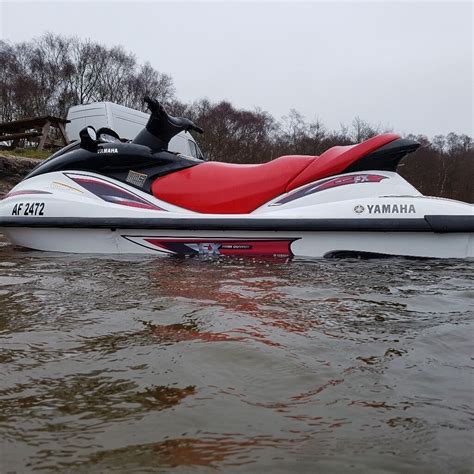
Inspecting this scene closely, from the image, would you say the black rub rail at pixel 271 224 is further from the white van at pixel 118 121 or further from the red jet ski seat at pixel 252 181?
the white van at pixel 118 121

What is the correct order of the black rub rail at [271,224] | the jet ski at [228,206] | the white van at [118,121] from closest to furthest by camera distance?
the black rub rail at [271,224] → the jet ski at [228,206] → the white van at [118,121]

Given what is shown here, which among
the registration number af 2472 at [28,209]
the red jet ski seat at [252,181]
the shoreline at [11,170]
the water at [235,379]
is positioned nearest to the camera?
the water at [235,379]

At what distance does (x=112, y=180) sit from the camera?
13.3 ft

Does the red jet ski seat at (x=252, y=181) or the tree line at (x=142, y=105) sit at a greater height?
the tree line at (x=142, y=105)

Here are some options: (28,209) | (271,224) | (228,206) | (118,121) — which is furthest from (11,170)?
(271,224)

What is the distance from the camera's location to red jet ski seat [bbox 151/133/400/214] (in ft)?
12.1

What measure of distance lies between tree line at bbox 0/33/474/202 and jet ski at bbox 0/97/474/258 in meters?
24.8

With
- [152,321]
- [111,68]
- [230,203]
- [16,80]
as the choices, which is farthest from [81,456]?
[111,68]

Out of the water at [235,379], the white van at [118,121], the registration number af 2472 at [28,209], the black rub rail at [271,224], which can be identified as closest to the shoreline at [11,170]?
the white van at [118,121]

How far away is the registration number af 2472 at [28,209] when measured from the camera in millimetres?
4031

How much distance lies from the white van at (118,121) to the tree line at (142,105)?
15.2 meters

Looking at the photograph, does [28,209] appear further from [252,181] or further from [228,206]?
[252,181]

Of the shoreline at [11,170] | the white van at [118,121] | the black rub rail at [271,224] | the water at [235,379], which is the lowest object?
the water at [235,379]

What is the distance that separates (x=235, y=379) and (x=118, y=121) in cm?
1215
